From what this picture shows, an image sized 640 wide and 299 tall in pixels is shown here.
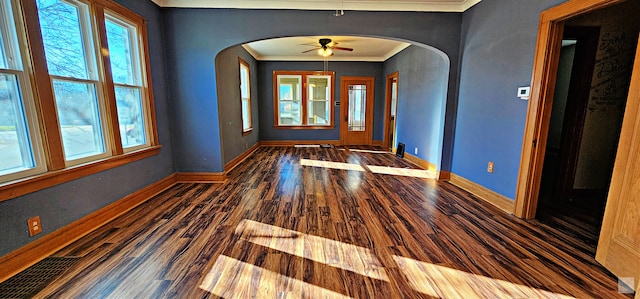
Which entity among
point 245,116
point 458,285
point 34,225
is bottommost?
point 458,285

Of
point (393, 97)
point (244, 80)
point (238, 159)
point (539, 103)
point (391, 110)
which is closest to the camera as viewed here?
point (539, 103)

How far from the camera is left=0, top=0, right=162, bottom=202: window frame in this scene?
1830 millimetres

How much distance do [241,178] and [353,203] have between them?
202 centimetres

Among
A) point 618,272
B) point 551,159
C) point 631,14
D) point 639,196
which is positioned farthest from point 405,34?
point 618,272

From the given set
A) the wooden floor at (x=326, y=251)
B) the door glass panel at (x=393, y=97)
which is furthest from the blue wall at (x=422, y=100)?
the wooden floor at (x=326, y=251)

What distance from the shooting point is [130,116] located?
304 cm

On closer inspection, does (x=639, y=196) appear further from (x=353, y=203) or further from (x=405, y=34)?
(x=405, y=34)

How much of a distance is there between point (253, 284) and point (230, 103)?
12.6ft

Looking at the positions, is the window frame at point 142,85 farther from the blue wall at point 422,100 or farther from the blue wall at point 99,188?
the blue wall at point 422,100

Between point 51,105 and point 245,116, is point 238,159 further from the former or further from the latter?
point 51,105

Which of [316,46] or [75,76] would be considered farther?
[316,46]

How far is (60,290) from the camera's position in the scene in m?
1.61

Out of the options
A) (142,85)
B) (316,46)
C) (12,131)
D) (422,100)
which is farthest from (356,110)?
(12,131)

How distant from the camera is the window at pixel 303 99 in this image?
7.47 meters
